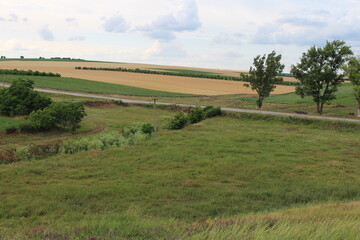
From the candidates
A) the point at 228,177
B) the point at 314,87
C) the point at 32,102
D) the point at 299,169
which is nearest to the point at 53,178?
the point at 228,177

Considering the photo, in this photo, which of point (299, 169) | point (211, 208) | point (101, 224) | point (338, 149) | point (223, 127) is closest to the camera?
point (101, 224)

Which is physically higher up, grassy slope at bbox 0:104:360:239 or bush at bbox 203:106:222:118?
bush at bbox 203:106:222:118

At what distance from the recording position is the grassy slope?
11.8m

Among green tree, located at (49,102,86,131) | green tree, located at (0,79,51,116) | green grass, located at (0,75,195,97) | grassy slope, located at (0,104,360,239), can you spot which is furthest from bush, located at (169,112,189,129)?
green grass, located at (0,75,195,97)

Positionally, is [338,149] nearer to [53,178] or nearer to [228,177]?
[228,177]

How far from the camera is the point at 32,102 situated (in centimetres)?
4406

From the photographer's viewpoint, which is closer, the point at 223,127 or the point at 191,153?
the point at 191,153

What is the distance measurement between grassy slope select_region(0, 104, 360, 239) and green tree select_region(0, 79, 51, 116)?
66.2 ft

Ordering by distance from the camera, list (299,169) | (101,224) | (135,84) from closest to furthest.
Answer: (101,224), (299,169), (135,84)

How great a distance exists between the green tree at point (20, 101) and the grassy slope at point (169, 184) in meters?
20.2

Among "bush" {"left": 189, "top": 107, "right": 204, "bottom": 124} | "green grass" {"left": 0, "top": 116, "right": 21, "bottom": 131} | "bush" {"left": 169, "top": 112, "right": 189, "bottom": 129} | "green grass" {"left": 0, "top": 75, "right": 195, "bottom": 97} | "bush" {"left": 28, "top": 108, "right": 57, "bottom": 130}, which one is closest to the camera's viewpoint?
"green grass" {"left": 0, "top": 116, "right": 21, "bottom": 131}

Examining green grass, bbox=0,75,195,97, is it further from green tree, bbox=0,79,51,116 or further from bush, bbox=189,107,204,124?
bush, bbox=189,107,204,124

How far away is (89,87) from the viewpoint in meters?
80.7

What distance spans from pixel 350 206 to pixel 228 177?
305 inches
